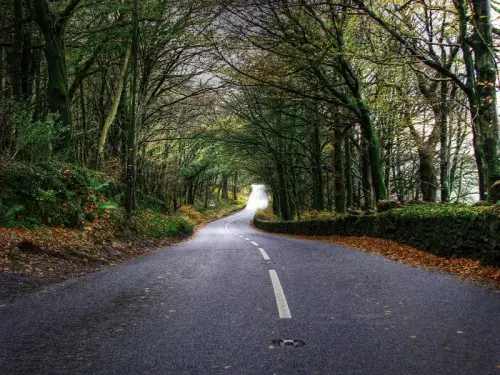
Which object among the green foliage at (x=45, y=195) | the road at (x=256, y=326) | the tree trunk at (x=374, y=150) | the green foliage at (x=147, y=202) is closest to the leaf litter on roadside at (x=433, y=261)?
the road at (x=256, y=326)

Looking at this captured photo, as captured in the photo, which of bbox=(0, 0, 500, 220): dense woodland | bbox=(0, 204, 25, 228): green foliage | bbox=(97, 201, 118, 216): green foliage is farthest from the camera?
bbox=(97, 201, 118, 216): green foliage

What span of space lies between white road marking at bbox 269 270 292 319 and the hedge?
422cm

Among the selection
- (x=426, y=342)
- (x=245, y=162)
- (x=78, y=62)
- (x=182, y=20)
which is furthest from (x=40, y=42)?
(x=245, y=162)

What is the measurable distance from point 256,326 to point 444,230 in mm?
7078

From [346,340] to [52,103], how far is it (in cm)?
1334

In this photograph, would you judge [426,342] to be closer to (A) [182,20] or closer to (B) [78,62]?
(A) [182,20]

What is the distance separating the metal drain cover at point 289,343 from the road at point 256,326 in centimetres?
2

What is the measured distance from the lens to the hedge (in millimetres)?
7598

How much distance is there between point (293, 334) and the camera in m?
4.04

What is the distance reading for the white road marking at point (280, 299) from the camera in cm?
477

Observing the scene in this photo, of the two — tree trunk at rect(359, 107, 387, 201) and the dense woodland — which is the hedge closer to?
tree trunk at rect(359, 107, 387, 201)

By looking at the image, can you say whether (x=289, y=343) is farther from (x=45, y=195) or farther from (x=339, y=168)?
(x=339, y=168)

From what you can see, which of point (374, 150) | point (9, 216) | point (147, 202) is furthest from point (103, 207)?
point (374, 150)

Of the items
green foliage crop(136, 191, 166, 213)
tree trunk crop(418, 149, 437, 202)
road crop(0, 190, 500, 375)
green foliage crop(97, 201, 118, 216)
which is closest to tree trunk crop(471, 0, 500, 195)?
road crop(0, 190, 500, 375)
